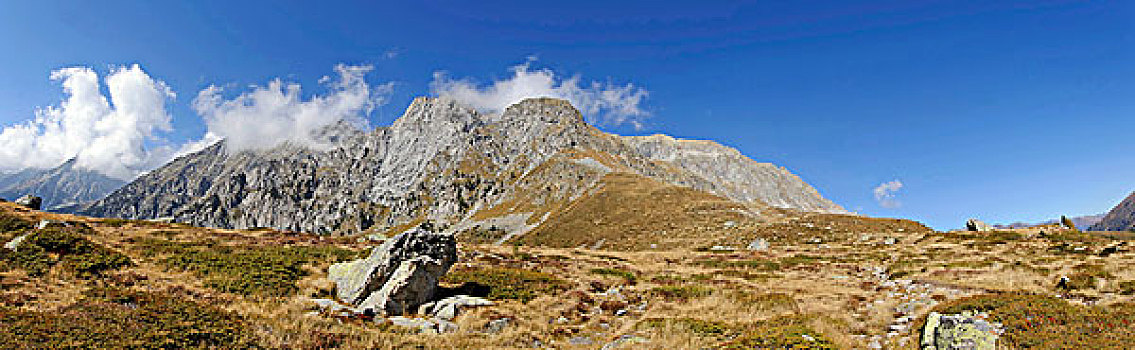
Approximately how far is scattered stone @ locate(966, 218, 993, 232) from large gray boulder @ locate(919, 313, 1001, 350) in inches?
2425

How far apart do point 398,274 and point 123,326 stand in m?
7.93

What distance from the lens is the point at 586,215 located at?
11269cm

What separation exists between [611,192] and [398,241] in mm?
109062

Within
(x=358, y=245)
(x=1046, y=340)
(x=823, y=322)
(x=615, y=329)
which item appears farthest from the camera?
(x=358, y=245)

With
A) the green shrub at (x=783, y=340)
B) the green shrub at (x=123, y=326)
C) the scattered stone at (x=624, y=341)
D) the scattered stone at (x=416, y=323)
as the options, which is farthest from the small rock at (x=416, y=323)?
the green shrub at (x=783, y=340)

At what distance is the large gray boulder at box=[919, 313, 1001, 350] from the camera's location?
10359 mm

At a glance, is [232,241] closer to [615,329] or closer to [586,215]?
[615,329]

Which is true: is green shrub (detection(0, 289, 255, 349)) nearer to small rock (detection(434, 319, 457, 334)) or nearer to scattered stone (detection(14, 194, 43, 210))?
small rock (detection(434, 319, 457, 334))

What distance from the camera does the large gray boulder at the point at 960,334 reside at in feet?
34.0

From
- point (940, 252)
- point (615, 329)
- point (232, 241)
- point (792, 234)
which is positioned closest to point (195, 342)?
point (615, 329)

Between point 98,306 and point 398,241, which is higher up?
point 398,241

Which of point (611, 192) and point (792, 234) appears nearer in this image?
point (792, 234)

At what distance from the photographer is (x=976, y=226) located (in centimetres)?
5719

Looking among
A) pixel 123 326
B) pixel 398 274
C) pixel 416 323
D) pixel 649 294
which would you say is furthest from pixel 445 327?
pixel 649 294
